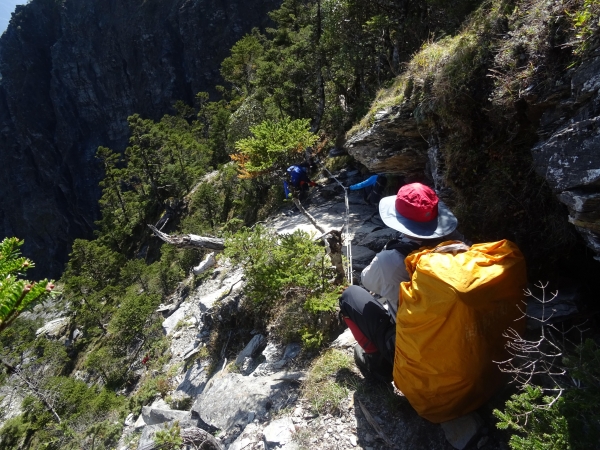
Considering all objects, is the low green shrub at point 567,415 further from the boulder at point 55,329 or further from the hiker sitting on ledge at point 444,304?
the boulder at point 55,329

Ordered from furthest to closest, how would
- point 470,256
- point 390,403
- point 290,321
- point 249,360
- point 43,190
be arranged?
point 43,190 < point 249,360 < point 290,321 < point 390,403 < point 470,256

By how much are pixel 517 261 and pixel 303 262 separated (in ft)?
9.40

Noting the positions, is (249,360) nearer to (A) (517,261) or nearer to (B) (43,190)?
(A) (517,261)

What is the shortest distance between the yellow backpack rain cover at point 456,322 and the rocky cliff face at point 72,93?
6248 cm

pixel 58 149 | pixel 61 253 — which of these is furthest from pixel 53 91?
pixel 61 253

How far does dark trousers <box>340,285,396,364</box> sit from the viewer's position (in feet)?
10.9

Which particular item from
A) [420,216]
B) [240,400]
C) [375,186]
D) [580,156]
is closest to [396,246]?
[420,216]

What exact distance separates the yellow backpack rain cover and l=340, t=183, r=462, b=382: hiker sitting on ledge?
0.87 feet

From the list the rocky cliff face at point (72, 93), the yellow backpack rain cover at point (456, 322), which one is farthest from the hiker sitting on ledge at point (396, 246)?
the rocky cliff face at point (72, 93)

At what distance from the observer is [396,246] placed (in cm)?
309

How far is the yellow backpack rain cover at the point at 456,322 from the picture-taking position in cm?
243

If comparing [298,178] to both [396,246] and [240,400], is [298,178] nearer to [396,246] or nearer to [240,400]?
[240,400]

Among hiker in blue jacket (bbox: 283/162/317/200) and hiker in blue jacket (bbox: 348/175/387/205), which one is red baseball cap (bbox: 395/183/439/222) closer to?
hiker in blue jacket (bbox: 348/175/387/205)

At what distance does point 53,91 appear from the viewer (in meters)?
70.4
